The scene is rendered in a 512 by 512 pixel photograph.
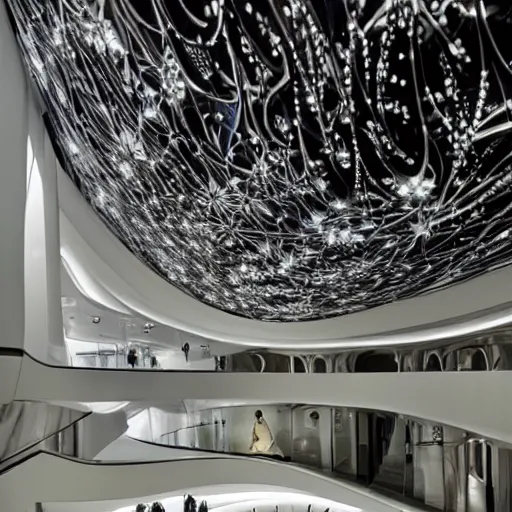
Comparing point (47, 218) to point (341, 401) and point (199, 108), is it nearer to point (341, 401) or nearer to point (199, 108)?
point (199, 108)

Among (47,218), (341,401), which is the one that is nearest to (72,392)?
(47,218)

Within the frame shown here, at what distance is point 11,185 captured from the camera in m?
0.35

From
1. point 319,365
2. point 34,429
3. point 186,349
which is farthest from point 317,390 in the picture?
point 34,429

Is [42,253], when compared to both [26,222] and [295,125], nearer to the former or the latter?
[26,222]

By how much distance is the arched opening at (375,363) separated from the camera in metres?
0.48

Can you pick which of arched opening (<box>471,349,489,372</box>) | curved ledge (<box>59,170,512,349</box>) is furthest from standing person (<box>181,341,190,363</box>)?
arched opening (<box>471,349,489,372</box>)

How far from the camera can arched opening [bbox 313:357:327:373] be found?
1.70 feet

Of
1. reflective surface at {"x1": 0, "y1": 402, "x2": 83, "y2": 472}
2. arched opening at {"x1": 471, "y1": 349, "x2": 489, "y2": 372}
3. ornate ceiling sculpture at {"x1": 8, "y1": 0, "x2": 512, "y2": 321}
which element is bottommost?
reflective surface at {"x1": 0, "y1": 402, "x2": 83, "y2": 472}

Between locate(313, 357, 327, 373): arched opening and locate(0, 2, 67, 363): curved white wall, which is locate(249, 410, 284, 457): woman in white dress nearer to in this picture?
locate(313, 357, 327, 373): arched opening

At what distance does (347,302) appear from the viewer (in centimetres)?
46

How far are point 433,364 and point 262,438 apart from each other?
7.1 inches

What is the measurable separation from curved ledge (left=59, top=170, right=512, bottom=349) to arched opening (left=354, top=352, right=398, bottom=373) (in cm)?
1

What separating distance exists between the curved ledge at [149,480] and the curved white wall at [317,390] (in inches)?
2.1

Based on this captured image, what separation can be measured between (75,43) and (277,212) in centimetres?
13
